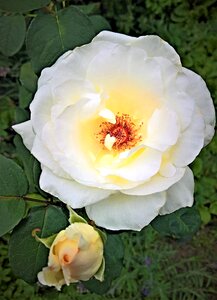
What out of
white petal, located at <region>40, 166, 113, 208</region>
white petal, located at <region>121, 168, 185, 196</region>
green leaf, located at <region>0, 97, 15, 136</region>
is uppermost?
white petal, located at <region>121, 168, 185, 196</region>

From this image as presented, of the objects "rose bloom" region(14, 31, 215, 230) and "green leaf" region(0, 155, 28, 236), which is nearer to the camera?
"rose bloom" region(14, 31, 215, 230)

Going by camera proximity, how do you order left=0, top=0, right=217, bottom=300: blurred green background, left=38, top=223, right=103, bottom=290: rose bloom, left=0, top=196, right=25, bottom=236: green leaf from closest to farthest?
left=38, top=223, right=103, bottom=290: rose bloom, left=0, top=196, right=25, bottom=236: green leaf, left=0, top=0, right=217, bottom=300: blurred green background

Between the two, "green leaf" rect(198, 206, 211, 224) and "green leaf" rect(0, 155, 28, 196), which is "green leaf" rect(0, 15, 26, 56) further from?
"green leaf" rect(198, 206, 211, 224)

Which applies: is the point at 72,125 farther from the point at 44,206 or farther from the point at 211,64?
the point at 211,64

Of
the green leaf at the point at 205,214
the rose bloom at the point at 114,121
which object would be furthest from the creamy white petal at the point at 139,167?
the green leaf at the point at 205,214

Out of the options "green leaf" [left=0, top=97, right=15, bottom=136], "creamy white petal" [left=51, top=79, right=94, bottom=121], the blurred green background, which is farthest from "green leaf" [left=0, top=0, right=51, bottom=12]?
"green leaf" [left=0, top=97, right=15, bottom=136]

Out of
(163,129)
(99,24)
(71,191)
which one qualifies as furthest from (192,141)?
(99,24)
